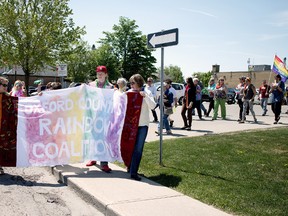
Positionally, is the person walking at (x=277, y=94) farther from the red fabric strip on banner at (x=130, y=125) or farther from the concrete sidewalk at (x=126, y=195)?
the concrete sidewalk at (x=126, y=195)

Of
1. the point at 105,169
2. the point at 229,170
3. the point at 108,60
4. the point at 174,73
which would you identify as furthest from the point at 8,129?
the point at 174,73

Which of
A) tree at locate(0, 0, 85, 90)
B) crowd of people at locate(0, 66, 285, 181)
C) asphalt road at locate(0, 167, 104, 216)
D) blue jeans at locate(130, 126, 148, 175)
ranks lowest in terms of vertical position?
asphalt road at locate(0, 167, 104, 216)

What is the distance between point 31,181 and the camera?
605 centimetres

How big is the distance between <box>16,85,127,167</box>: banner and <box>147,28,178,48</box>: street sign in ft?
4.06

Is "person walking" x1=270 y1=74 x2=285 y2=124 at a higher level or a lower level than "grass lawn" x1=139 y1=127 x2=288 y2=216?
higher

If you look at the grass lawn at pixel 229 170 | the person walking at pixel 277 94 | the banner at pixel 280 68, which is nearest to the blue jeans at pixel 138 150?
the grass lawn at pixel 229 170

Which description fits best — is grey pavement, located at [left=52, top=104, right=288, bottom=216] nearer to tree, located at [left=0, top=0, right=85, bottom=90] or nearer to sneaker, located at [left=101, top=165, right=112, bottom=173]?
sneaker, located at [left=101, top=165, right=112, bottom=173]

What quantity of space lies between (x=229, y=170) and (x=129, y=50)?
60.1 m

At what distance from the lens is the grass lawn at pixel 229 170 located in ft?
15.3

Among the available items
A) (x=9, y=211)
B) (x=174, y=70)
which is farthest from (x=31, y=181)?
(x=174, y=70)

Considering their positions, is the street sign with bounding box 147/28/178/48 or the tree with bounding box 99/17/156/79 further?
the tree with bounding box 99/17/156/79

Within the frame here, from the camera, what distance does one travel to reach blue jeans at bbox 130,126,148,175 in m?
5.86

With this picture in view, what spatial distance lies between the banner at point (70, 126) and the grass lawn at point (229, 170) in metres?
1.01

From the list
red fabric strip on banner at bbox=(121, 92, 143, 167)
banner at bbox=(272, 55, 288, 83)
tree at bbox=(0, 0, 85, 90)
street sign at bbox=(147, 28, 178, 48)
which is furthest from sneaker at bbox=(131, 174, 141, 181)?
tree at bbox=(0, 0, 85, 90)
